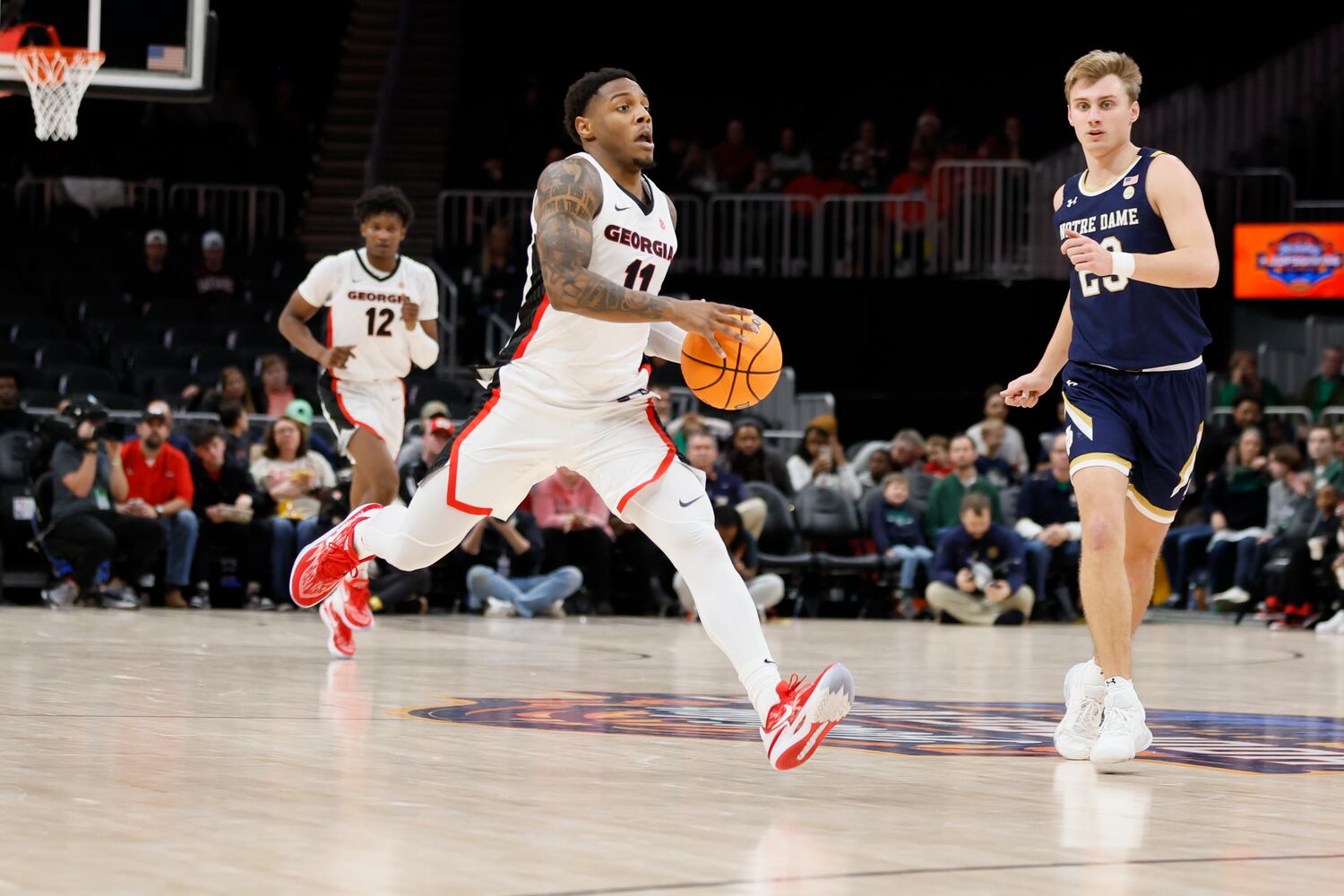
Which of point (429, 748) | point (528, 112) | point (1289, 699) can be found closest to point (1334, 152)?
point (528, 112)

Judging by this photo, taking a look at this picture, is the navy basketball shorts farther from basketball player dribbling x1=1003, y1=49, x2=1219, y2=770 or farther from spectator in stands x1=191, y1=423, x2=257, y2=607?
spectator in stands x1=191, y1=423, x2=257, y2=607

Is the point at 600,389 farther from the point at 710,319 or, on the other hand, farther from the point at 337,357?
the point at 337,357

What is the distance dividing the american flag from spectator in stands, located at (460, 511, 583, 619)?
4.10m

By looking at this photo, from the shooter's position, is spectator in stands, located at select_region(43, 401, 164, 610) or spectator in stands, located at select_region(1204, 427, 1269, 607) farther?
spectator in stands, located at select_region(1204, 427, 1269, 607)

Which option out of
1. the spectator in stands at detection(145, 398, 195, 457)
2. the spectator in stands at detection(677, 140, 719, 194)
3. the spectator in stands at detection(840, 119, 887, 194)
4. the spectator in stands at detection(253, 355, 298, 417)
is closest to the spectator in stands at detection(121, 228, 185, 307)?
the spectator in stands at detection(253, 355, 298, 417)

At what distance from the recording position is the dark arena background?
4.04 metres

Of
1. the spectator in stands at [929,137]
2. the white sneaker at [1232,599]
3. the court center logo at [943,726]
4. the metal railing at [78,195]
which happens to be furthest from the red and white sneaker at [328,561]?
the spectator in stands at [929,137]

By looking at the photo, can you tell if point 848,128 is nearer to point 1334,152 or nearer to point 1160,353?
point 1334,152

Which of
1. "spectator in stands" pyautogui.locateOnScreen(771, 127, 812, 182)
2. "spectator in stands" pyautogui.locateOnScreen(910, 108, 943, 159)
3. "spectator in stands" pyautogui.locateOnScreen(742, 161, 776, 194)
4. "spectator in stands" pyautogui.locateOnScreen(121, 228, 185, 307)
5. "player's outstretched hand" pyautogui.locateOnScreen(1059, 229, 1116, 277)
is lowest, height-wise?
"player's outstretched hand" pyautogui.locateOnScreen(1059, 229, 1116, 277)

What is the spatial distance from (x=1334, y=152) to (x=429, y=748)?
19354 millimetres

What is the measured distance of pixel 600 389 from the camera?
5.40 metres

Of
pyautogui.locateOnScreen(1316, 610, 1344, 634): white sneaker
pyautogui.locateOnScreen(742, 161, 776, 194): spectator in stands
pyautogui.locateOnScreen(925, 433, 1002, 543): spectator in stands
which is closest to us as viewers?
pyautogui.locateOnScreen(1316, 610, 1344, 634): white sneaker

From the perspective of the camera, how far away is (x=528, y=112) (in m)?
24.9

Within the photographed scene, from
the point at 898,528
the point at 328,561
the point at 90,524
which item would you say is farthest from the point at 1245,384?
the point at 328,561
